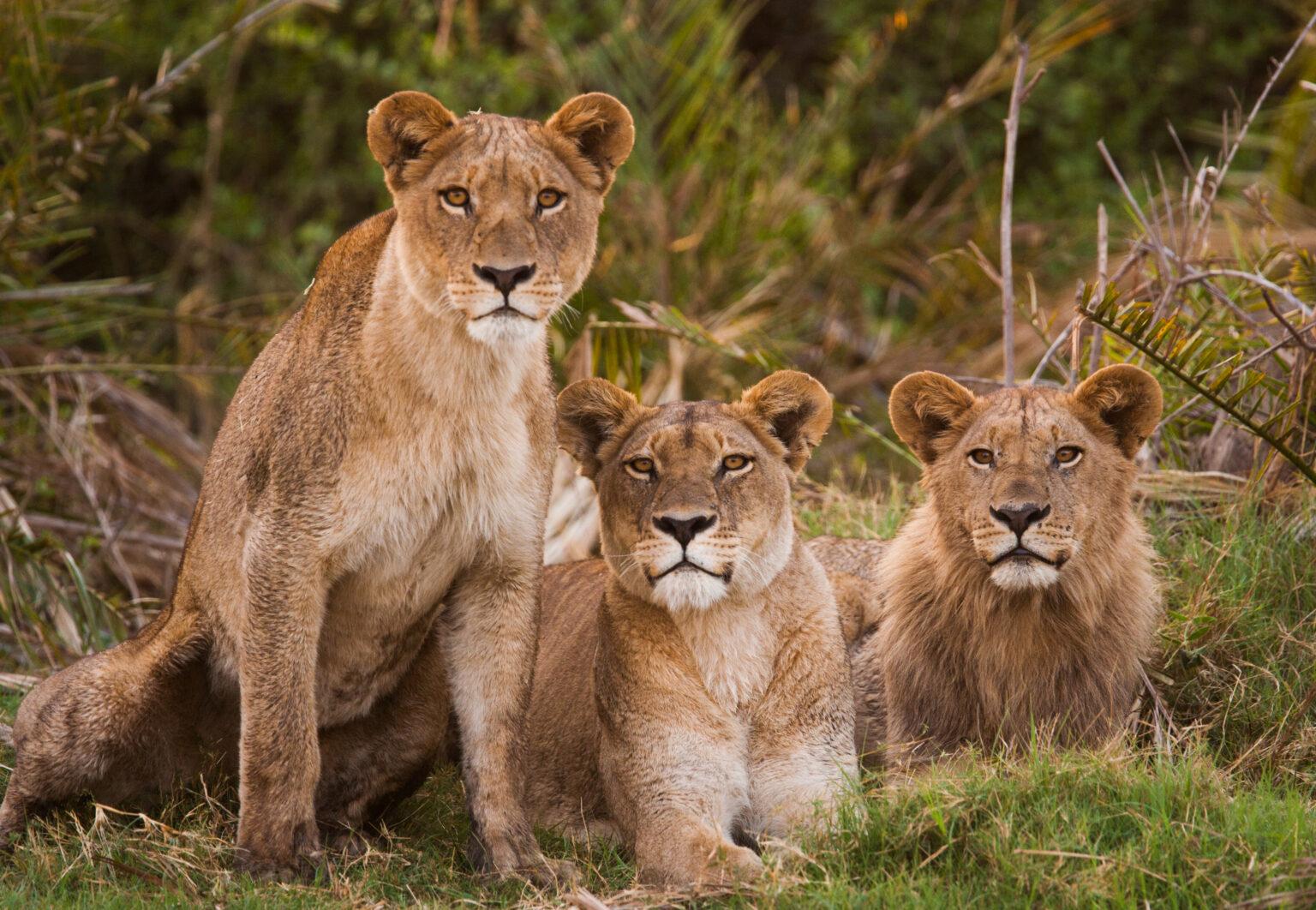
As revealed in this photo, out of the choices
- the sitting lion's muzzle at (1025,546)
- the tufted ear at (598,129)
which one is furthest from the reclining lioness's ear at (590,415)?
the sitting lion's muzzle at (1025,546)

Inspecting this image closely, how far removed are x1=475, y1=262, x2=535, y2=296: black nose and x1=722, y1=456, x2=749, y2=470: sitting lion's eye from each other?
765 mm

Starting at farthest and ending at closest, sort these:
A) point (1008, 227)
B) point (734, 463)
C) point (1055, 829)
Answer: point (1008, 227) < point (734, 463) < point (1055, 829)

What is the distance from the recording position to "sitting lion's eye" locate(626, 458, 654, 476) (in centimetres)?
455

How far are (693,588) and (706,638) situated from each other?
0.23 meters

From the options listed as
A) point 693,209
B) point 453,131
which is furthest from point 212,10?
point 453,131

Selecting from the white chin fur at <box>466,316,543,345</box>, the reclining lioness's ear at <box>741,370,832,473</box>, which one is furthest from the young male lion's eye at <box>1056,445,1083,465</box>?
the white chin fur at <box>466,316,543,345</box>

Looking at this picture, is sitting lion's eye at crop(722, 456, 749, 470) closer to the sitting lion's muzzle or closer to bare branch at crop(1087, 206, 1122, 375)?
the sitting lion's muzzle

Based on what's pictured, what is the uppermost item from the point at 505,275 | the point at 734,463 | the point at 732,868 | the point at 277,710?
the point at 505,275

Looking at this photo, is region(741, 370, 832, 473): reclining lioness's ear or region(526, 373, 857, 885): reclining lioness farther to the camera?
region(741, 370, 832, 473): reclining lioness's ear

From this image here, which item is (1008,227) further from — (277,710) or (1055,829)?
(277,710)

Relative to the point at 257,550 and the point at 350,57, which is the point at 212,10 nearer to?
the point at 350,57

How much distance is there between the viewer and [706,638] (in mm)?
4516

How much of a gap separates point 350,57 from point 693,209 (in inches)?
145

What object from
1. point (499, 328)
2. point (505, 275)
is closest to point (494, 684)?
point (499, 328)
